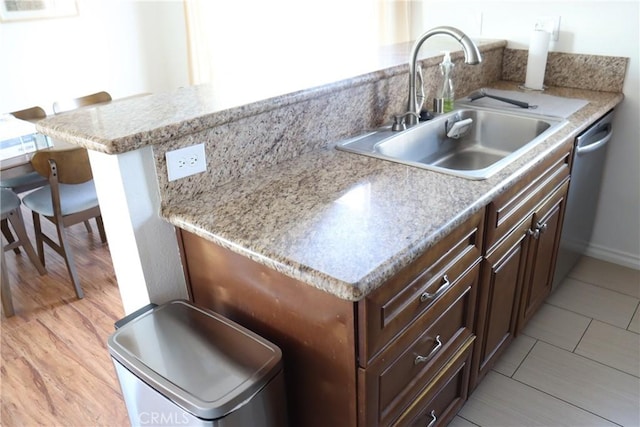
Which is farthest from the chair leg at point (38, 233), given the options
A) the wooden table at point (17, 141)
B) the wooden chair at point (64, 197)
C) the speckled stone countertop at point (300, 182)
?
the speckled stone countertop at point (300, 182)

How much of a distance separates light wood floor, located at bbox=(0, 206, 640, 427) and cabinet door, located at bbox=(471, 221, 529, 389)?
171 millimetres

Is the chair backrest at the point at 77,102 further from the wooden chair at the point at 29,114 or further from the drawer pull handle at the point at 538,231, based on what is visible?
the drawer pull handle at the point at 538,231

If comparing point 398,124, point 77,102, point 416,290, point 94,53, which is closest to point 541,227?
point 398,124

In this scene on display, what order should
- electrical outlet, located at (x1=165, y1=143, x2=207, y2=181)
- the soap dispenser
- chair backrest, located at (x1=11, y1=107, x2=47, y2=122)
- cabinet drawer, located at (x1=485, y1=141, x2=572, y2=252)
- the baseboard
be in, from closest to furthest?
electrical outlet, located at (x1=165, y1=143, x2=207, y2=181)
cabinet drawer, located at (x1=485, y1=141, x2=572, y2=252)
the soap dispenser
the baseboard
chair backrest, located at (x1=11, y1=107, x2=47, y2=122)

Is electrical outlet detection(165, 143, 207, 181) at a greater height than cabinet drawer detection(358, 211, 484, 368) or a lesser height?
greater

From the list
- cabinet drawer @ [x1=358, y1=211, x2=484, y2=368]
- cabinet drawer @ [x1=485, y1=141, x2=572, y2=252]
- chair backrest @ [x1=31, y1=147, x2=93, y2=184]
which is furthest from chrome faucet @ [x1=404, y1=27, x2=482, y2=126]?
chair backrest @ [x1=31, y1=147, x2=93, y2=184]

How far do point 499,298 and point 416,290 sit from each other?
64cm

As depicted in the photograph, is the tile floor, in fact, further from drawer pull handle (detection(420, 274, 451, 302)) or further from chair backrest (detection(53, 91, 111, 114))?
chair backrest (detection(53, 91, 111, 114))

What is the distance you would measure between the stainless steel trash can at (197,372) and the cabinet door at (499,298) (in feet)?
2.43

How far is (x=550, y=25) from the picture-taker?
2416mm

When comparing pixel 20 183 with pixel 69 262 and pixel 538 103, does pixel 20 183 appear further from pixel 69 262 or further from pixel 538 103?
pixel 538 103

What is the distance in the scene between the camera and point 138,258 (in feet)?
4.38

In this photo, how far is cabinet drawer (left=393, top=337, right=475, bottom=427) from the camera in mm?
1396

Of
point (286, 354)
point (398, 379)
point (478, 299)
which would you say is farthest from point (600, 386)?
point (286, 354)
